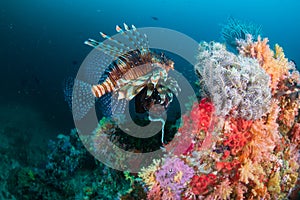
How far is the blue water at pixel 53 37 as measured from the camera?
586 inches

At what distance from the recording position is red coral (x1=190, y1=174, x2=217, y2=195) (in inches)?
107

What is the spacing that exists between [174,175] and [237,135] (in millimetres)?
852

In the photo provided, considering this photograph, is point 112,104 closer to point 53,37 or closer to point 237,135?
point 237,135

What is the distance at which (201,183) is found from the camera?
2709 millimetres

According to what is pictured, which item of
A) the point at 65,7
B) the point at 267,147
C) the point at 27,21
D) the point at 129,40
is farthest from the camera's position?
the point at 65,7

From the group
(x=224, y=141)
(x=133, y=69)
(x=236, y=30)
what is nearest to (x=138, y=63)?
(x=133, y=69)

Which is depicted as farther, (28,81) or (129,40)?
(28,81)

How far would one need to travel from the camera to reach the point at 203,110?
2852mm

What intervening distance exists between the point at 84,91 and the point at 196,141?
6.28 feet

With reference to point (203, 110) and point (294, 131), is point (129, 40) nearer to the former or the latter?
point (203, 110)

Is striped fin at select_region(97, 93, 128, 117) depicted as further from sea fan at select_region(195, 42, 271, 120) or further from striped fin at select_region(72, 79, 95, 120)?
sea fan at select_region(195, 42, 271, 120)

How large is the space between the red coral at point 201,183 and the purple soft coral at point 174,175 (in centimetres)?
10

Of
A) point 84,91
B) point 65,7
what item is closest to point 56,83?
point 84,91

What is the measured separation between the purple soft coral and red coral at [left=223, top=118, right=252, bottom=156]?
1.83 ft
